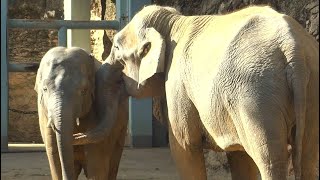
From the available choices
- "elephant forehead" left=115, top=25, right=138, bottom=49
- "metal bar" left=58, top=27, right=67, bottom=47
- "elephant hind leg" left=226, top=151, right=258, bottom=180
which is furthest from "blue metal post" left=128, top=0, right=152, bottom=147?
"elephant hind leg" left=226, top=151, right=258, bottom=180

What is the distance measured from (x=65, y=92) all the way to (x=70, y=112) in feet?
0.53

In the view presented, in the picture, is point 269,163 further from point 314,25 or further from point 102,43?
point 102,43

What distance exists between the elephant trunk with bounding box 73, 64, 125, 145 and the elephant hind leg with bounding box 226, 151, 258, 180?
979mm

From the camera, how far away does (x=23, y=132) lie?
17.6 metres

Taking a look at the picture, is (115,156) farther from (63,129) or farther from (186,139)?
(186,139)

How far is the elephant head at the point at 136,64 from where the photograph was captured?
6629 mm

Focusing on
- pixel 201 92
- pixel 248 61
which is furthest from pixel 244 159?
pixel 248 61

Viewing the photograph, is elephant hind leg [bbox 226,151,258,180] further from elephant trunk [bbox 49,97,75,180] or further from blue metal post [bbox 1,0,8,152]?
blue metal post [bbox 1,0,8,152]

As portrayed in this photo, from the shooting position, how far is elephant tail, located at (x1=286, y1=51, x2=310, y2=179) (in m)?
5.23

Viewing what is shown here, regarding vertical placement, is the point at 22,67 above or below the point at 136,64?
below

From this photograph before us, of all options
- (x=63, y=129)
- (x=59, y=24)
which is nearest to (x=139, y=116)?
(x=59, y=24)

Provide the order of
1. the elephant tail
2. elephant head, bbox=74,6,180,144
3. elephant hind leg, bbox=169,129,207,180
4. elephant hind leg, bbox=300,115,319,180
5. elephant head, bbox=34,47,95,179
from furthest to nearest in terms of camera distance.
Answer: elephant head, bbox=34,47,95,179 < elephant head, bbox=74,6,180,144 < elephant hind leg, bbox=169,129,207,180 < elephant hind leg, bbox=300,115,319,180 < the elephant tail

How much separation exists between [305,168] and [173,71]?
1.28 metres

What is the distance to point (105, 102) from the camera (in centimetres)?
738
